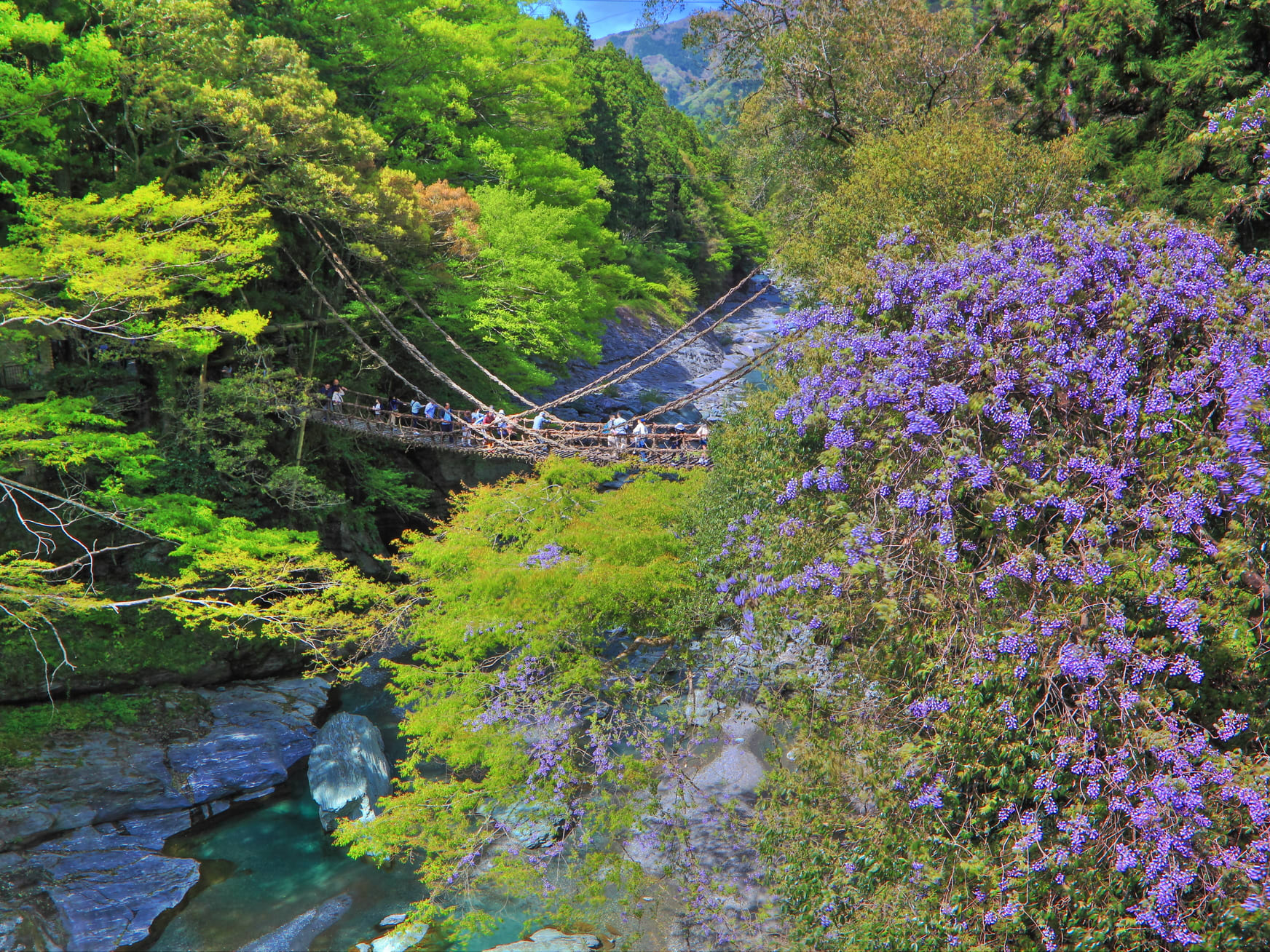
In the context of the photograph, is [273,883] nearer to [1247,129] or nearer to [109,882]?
[109,882]

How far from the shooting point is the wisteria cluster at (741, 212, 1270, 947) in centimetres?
325

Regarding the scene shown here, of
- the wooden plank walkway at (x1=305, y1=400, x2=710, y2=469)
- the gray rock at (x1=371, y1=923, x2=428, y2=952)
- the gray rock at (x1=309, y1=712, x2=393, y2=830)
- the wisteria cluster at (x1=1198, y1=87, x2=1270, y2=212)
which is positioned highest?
the wisteria cluster at (x1=1198, y1=87, x2=1270, y2=212)

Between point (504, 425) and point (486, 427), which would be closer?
point (504, 425)

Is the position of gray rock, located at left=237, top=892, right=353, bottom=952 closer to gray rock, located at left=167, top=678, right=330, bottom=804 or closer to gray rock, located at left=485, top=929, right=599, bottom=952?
gray rock, located at left=485, top=929, right=599, bottom=952

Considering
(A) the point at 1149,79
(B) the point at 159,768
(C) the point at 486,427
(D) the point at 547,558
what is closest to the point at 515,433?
(C) the point at 486,427

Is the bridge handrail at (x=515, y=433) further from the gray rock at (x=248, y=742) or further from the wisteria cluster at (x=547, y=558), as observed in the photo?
the gray rock at (x=248, y=742)

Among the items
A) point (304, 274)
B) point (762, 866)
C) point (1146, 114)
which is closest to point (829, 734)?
point (762, 866)

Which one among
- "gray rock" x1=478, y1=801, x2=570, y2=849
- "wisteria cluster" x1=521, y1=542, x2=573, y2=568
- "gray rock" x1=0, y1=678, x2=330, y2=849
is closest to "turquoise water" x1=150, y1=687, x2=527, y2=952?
A: "gray rock" x1=0, y1=678, x2=330, y2=849

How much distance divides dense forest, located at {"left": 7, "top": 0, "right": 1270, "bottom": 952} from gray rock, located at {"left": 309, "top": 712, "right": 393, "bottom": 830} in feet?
2.21

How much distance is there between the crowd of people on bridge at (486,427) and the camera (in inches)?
402

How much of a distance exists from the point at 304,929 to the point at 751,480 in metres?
6.32

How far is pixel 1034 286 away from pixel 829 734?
10.8 feet

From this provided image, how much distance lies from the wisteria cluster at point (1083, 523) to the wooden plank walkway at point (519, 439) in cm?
520

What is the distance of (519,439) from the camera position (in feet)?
39.6
